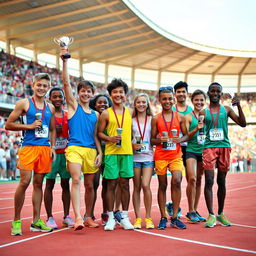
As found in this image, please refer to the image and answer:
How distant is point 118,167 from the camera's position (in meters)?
4.73

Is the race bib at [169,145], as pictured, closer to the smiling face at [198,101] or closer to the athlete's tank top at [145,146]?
the athlete's tank top at [145,146]

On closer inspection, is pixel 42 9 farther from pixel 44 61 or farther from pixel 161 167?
pixel 161 167

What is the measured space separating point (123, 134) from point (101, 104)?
43.1 inches

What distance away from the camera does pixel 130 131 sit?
4.89 meters

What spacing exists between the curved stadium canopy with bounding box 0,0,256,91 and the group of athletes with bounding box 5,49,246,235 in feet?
67.3

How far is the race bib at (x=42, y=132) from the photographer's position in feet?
14.8

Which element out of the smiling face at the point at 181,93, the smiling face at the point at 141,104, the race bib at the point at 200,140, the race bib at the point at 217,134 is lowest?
the race bib at the point at 200,140

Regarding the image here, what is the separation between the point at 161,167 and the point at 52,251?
2044mm

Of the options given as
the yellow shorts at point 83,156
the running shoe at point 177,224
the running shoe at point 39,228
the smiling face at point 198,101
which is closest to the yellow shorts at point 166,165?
the running shoe at point 177,224

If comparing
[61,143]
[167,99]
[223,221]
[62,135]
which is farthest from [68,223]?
[167,99]

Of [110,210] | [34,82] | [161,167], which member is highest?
[34,82]

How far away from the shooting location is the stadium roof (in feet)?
79.6

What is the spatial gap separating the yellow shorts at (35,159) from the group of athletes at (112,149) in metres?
0.01

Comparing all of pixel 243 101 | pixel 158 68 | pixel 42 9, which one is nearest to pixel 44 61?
pixel 42 9
